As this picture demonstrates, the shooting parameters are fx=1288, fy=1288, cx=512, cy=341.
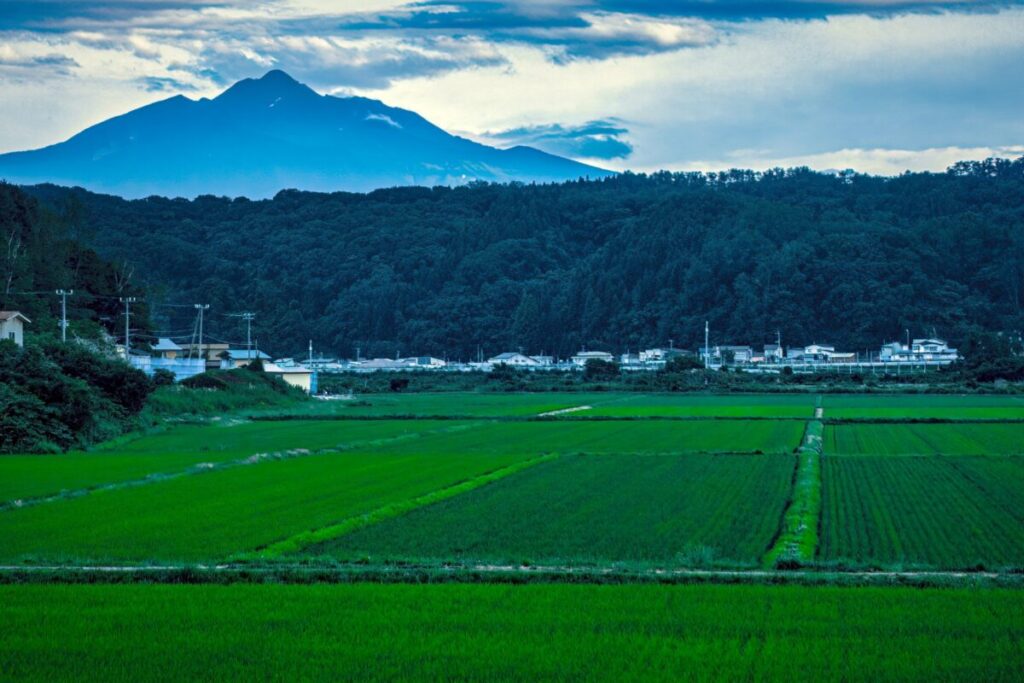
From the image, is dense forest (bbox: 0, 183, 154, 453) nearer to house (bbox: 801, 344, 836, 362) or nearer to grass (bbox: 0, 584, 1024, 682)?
grass (bbox: 0, 584, 1024, 682)

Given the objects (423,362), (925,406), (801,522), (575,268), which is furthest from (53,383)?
(575,268)

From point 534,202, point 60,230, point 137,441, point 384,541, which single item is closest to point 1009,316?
point 534,202

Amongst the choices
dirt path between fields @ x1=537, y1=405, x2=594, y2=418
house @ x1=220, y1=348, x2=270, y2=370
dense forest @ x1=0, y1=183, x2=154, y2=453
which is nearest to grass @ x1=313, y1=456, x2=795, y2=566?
dense forest @ x1=0, y1=183, x2=154, y2=453

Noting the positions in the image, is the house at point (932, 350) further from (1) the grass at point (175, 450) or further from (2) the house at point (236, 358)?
(1) the grass at point (175, 450)

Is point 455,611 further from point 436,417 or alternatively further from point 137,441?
point 436,417

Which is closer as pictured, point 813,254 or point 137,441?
point 137,441

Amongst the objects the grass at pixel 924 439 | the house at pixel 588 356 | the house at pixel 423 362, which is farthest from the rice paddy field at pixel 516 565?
the house at pixel 588 356

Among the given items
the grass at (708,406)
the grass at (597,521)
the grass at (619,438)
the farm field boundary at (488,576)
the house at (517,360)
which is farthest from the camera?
the house at (517,360)
